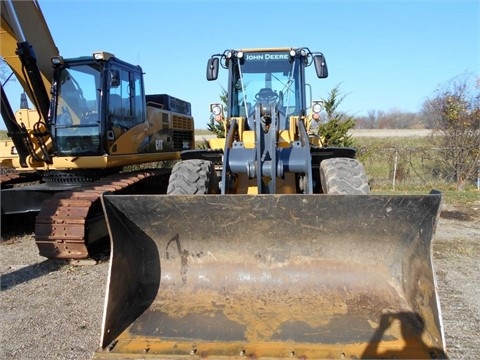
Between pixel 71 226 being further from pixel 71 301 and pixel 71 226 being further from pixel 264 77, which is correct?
pixel 264 77

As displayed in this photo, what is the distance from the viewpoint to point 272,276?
11.3ft

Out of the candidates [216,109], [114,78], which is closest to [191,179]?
[216,109]

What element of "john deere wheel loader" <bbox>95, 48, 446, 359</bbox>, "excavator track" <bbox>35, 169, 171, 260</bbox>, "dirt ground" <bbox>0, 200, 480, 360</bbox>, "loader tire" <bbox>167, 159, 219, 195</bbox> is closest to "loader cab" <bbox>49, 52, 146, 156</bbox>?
"excavator track" <bbox>35, 169, 171, 260</bbox>

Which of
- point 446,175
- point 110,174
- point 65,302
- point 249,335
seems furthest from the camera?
point 446,175

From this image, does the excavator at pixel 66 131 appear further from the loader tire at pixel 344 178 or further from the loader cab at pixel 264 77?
the loader tire at pixel 344 178

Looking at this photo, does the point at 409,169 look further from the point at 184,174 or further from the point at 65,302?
the point at 65,302

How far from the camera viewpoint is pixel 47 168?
269 inches

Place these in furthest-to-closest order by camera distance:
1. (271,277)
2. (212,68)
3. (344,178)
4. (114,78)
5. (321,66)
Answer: (114,78) → (212,68) → (321,66) → (344,178) → (271,277)

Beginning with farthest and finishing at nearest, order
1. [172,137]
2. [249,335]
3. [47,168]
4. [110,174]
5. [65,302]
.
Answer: [172,137]
[110,174]
[47,168]
[65,302]
[249,335]

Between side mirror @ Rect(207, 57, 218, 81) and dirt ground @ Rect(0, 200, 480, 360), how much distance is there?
9.47 feet

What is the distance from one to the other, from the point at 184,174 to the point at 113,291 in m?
1.78

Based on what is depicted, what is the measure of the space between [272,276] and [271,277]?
0.01 meters

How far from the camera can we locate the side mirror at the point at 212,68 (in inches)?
222

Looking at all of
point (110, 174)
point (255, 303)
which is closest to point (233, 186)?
point (255, 303)
